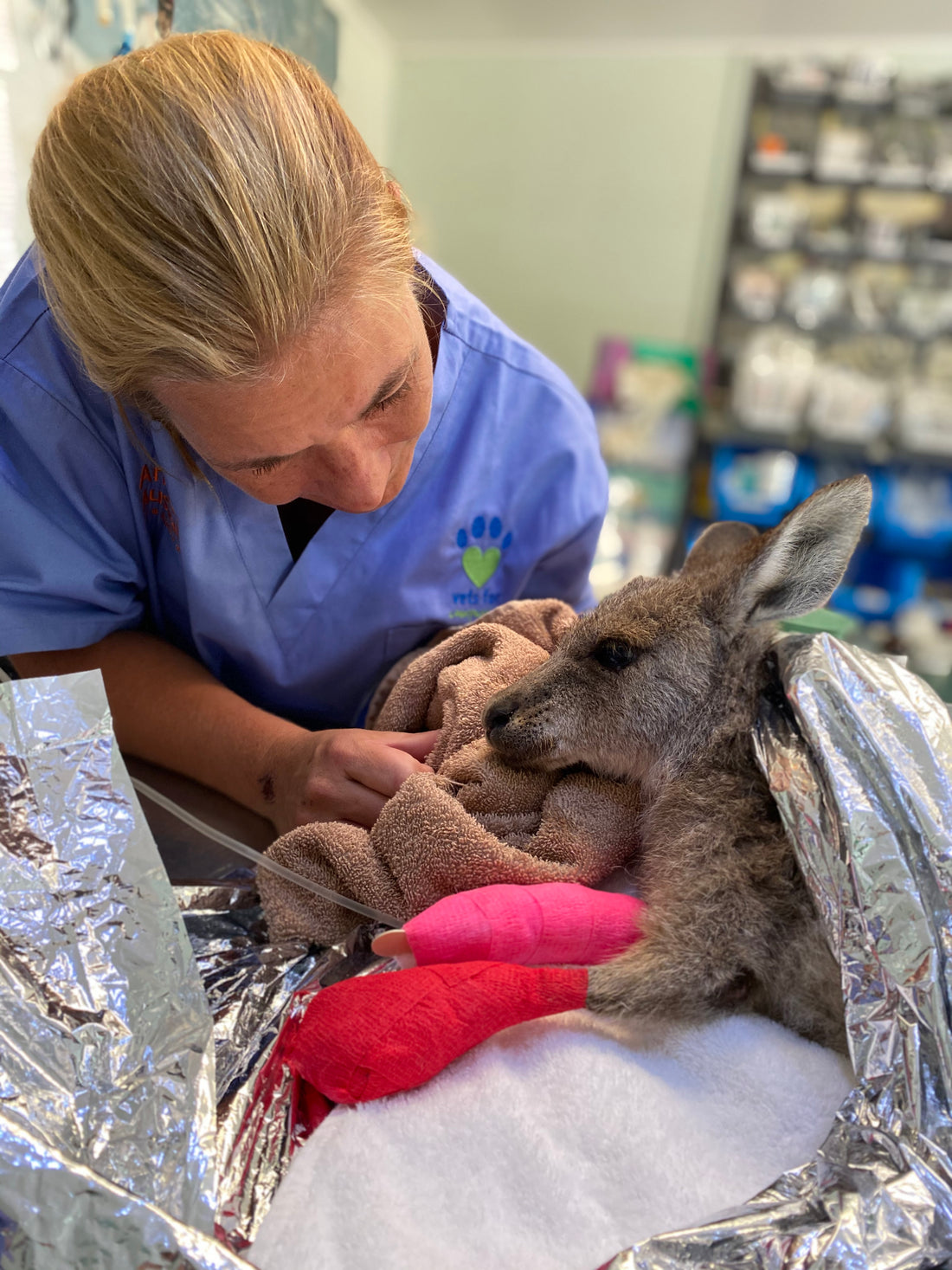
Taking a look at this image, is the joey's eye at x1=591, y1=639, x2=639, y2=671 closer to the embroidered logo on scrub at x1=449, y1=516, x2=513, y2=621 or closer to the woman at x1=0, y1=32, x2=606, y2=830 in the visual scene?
the woman at x1=0, y1=32, x2=606, y2=830

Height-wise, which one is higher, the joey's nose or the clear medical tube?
A: the joey's nose

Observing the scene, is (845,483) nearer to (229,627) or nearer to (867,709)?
(867,709)

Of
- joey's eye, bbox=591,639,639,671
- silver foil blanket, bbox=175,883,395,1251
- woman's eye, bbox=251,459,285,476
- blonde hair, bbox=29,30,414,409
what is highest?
blonde hair, bbox=29,30,414,409

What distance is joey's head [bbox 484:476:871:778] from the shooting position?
86cm

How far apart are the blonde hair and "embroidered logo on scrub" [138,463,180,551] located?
0.77 ft

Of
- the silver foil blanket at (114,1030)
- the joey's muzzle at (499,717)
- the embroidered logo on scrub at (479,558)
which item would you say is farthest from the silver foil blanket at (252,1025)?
the embroidered logo on scrub at (479,558)

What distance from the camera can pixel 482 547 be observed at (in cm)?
121

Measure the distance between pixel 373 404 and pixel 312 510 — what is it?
26 cm

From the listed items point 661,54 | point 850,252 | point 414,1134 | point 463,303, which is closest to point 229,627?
point 463,303

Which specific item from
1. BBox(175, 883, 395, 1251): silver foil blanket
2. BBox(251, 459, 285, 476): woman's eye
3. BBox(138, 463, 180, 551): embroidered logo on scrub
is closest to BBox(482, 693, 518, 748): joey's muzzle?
BBox(175, 883, 395, 1251): silver foil blanket

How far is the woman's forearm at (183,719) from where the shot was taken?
1.07m

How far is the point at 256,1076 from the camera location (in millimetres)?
709

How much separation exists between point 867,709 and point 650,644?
8.9 inches

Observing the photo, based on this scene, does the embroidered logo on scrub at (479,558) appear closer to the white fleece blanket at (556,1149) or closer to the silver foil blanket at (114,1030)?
the silver foil blanket at (114,1030)
